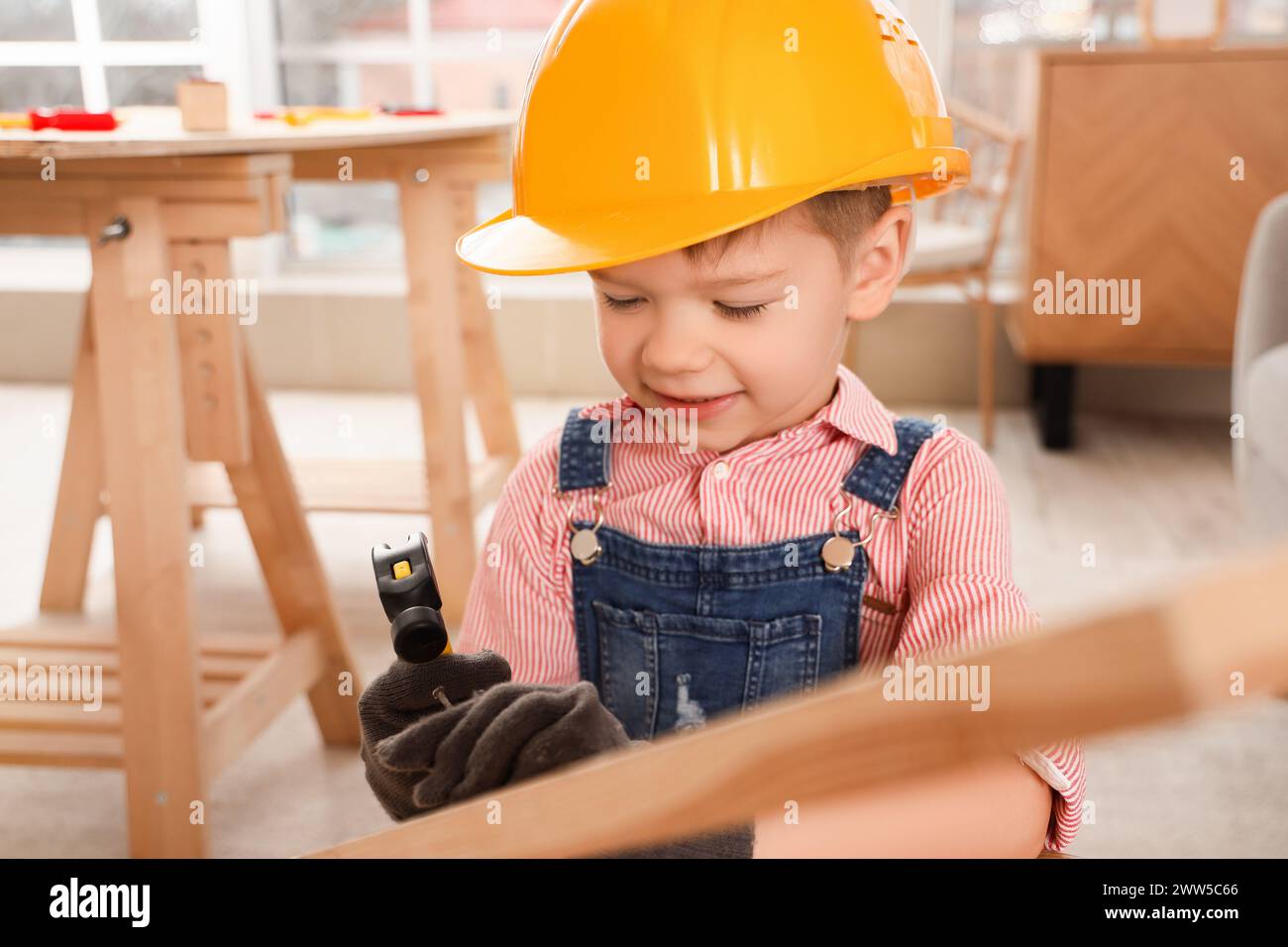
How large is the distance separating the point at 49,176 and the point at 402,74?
2720 millimetres

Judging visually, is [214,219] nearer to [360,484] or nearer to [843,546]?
[843,546]

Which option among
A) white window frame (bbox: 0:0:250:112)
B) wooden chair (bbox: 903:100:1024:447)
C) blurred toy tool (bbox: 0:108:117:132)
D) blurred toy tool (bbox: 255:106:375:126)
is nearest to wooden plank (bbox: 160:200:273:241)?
blurred toy tool (bbox: 0:108:117:132)

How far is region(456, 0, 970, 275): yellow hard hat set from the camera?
0.75 m

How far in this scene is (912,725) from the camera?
334 millimetres

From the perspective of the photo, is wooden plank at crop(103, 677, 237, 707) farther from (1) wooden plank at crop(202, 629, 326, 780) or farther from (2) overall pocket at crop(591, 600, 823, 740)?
(2) overall pocket at crop(591, 600, 823, 740)

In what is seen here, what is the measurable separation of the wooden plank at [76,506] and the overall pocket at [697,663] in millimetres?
1252

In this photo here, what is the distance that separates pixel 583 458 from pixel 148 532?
0.61m

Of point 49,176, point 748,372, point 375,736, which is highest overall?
point 49,176

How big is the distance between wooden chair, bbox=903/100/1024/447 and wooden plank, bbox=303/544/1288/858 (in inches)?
98.2

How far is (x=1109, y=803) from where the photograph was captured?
1643 millimetres

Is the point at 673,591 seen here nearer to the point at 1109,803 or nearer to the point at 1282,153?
the point at 1109,803

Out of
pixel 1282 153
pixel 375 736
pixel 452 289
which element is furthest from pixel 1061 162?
pixel 375 736

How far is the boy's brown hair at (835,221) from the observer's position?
80 centimetres

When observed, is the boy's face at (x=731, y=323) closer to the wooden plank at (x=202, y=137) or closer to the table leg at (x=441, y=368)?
the wooden plank at (x=202, y=137)
